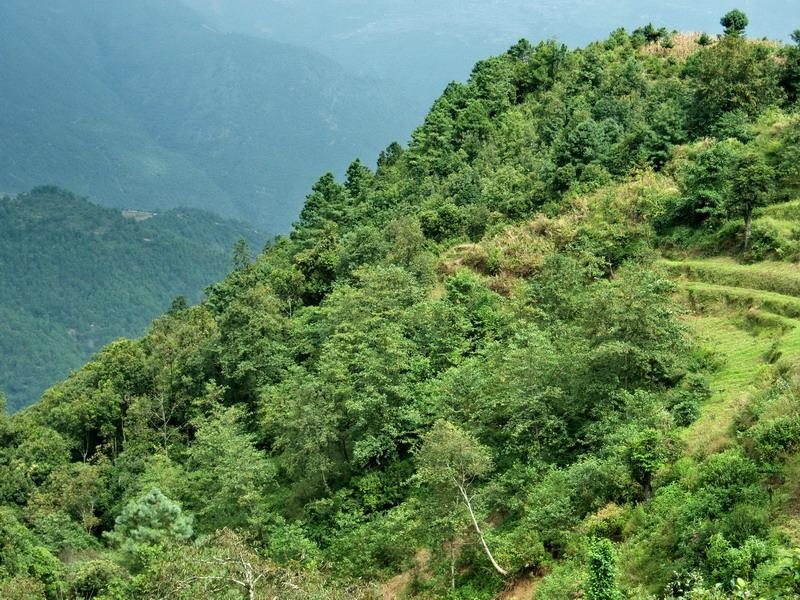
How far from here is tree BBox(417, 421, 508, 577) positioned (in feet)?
75.9

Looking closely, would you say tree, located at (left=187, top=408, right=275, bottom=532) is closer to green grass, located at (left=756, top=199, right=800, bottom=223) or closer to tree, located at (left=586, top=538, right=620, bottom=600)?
tree, located at (left=586, top=538, right=620, bottom=600)

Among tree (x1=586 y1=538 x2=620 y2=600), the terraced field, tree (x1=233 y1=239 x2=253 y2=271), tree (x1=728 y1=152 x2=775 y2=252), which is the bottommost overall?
tree (x1=586 y1=538 x2=620 y2=600)

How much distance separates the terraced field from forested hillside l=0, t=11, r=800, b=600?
0.12 meters

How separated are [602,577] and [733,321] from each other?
16.5 meters

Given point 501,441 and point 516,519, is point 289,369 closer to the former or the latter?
point 501,441

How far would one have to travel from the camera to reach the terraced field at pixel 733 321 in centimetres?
2277

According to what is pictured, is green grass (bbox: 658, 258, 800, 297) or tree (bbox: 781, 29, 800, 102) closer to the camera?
green grass (bbox: 658, 258, 800, 297)

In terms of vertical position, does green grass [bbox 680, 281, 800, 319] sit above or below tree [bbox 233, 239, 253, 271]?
below

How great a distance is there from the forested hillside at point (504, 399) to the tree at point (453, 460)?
92 mm

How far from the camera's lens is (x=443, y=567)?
25.5 m

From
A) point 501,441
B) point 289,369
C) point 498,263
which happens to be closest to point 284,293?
point 289,369

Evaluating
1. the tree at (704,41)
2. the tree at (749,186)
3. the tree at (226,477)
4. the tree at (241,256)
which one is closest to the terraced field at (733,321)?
the tree at (749,186)

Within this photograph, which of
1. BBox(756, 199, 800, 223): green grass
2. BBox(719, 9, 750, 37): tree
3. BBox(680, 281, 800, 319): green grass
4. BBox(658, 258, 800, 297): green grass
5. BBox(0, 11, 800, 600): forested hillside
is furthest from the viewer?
BBox(719, 9, 750, 37): tree

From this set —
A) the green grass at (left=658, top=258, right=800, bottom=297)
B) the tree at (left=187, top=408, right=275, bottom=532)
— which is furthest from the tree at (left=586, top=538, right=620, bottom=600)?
the tree at (left=187, top=408, right=275, bottom=532)
